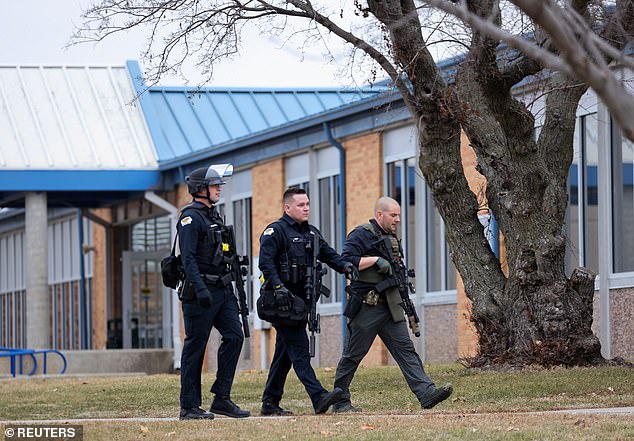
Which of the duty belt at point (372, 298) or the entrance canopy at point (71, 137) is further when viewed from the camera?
the entrance canopy at point (71, 137)

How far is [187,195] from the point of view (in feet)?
104

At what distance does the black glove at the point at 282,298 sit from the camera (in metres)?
10.7

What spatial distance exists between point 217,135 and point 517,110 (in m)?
19.1

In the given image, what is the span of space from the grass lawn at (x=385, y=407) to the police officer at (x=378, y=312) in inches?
10.4

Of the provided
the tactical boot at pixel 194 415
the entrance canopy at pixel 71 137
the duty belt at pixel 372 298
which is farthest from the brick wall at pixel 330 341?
the tactical boot at pixel 194 415

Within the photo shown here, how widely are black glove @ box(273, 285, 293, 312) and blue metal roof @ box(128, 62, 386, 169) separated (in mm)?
21863

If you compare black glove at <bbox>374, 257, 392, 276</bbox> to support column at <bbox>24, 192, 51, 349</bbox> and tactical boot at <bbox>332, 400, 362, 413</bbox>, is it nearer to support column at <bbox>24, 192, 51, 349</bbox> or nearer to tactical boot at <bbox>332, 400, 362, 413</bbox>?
tactical boot at <bbox>332, 400, 362, 413</bbox>

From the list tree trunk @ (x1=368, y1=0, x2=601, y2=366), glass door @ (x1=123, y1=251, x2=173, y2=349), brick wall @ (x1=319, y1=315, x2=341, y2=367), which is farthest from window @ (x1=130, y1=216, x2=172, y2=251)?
tree trunk @ (x1=368, y1=0, x2=601, y2=366)

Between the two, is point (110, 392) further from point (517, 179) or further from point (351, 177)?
point (351, 177)

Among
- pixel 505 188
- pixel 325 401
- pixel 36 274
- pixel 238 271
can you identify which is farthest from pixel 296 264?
pixel 36 274

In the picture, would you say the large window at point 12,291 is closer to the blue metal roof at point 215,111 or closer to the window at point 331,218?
the blue metal roof at point 215,111

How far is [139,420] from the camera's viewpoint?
37.6 feet

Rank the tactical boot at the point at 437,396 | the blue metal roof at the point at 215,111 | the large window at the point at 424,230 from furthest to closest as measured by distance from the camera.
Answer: the blue metal roof at the point at 215,111 < the large window at the point at 424,230 < the tactical boot at the point at 437,396

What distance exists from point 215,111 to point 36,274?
7049 millimetres
